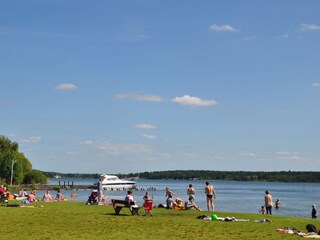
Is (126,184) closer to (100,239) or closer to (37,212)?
(37,212)

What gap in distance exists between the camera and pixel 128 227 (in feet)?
72.0

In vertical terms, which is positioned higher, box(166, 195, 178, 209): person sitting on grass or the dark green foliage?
the dark green foliage

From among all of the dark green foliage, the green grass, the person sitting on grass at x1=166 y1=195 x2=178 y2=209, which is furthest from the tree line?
the green grass

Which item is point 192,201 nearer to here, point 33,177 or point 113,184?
point 113,184

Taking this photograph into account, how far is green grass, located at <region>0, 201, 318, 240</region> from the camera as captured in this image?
19250mm

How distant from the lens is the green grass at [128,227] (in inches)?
758

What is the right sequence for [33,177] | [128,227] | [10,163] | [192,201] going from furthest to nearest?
[33,177] → [10,163] → [192,201] → [128,227]

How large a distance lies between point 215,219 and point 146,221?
3845 mm

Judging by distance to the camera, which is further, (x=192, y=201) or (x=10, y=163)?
(x=10, y=163)

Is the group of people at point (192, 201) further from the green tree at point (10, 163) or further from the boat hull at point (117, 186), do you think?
the boat hull at point (117, 186)

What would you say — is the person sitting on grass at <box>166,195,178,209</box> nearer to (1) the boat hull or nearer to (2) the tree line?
(2) the tree line

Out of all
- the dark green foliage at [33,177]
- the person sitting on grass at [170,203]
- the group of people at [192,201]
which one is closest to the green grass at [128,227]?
the group of people at [192,201]

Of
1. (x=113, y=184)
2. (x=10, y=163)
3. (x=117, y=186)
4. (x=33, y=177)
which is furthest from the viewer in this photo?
(x=33, y=177)

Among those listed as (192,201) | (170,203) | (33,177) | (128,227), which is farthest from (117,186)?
(128,227)
